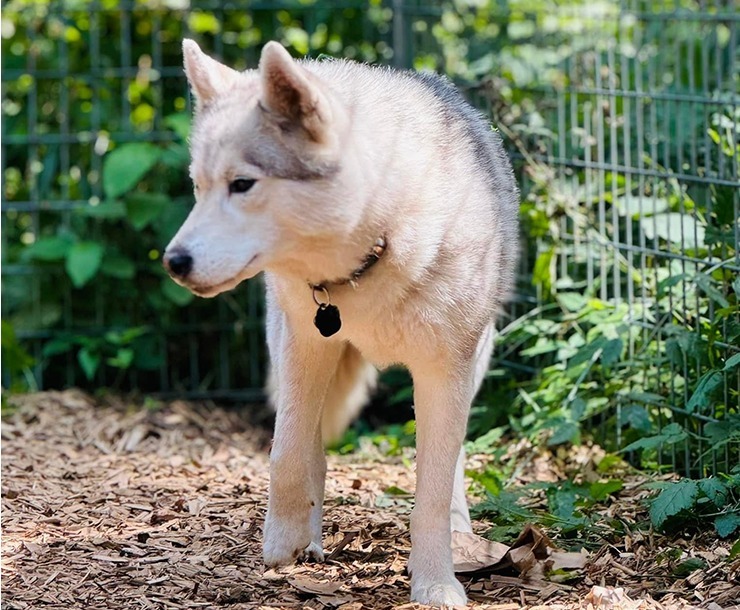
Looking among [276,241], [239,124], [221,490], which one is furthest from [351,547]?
[239,124]

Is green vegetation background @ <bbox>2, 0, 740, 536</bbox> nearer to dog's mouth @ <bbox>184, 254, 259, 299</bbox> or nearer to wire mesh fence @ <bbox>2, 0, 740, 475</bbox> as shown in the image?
wire mesh fence @ <bbox>2, 0, 740, 475</bbox>

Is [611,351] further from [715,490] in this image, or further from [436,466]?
[436,466]

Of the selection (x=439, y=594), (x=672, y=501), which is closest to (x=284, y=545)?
(x=439, y=594)

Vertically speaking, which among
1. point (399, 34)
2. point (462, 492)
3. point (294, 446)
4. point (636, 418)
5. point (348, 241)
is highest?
point (399, 34)

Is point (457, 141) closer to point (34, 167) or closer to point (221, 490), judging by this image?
point (221, 490)

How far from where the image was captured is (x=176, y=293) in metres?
6.79

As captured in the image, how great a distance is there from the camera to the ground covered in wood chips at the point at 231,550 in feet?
11.9

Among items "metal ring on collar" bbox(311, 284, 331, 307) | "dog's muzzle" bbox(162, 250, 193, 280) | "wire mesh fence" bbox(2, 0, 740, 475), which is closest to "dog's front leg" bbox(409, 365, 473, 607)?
"metal ring on collar" bbox(311, 284, 331, 307)

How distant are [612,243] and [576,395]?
0.72 m

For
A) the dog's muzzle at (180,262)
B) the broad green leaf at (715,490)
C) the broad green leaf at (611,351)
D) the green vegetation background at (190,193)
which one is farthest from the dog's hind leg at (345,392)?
the dog's muzzle at (180,262)

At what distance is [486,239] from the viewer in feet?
12.6

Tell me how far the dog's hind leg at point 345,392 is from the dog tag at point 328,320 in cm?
95

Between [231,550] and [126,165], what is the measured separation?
10.5ft

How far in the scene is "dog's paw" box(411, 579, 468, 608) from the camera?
3.56 m
